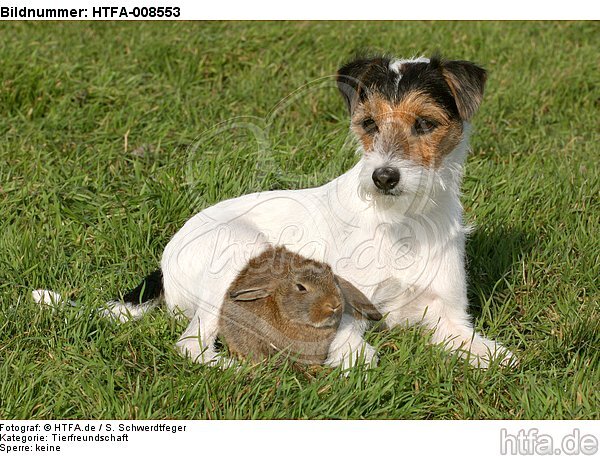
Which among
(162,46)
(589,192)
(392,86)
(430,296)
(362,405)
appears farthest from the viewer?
(162,46)

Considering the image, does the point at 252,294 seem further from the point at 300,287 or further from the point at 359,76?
the point at 359,76

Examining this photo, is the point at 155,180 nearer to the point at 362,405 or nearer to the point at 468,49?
the point at 362,405

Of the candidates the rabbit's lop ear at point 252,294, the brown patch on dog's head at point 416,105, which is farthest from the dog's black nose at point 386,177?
the rabbit's lop ear at point 252,294

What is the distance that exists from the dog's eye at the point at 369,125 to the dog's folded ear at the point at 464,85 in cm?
50

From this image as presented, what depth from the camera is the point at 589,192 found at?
23.6 ft

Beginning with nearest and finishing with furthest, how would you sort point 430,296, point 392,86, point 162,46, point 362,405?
point 362,405 < point 392,86 < point 430,296 < point 162,46

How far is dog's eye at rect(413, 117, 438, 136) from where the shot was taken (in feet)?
17.3

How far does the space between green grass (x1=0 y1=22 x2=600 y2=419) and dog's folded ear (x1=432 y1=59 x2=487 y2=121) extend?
1.37 metres

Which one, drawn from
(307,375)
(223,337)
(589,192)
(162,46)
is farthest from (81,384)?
(162,46)

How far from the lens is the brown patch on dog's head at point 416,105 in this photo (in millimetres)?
5238

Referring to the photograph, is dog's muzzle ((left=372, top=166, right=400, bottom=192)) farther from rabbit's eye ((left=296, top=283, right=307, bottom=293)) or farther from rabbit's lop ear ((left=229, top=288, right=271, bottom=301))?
rabbit's lop ear ((left=229, top=288, right=271, bottom=301))

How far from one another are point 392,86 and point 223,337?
1782 millimetres

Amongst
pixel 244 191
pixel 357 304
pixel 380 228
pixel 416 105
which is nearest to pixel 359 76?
pixel 416 105

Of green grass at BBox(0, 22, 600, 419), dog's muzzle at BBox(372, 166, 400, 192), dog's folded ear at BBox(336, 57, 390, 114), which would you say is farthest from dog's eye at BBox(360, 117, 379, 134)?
green grass at BBox(0, 22, 600, 419)
